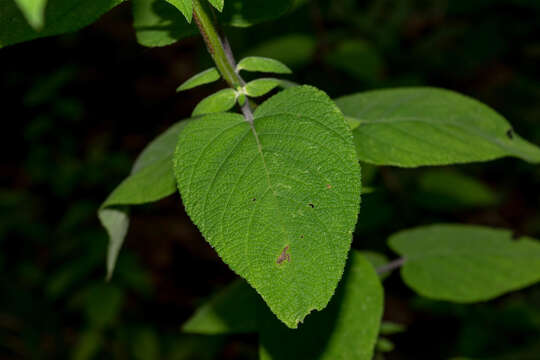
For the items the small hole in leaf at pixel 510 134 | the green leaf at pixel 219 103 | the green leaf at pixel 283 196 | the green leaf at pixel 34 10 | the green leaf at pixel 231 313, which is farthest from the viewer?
the green leaf at pixel 231 313

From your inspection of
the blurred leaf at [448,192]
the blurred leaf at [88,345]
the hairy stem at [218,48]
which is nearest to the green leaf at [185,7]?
the hairy stem at [218,48]

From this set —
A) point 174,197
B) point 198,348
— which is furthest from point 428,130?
point 174,197

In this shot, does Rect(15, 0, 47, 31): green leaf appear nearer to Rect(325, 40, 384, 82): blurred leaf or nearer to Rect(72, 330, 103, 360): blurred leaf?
Rect(325, 40, 384, 82): blurred leaf

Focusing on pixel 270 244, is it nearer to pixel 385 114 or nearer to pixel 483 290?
pixel 385 114

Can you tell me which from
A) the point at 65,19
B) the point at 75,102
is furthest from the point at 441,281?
the point at 75,102

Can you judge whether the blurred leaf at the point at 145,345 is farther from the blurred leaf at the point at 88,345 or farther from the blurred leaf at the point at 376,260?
the blurred leaf at the point at 376,260
